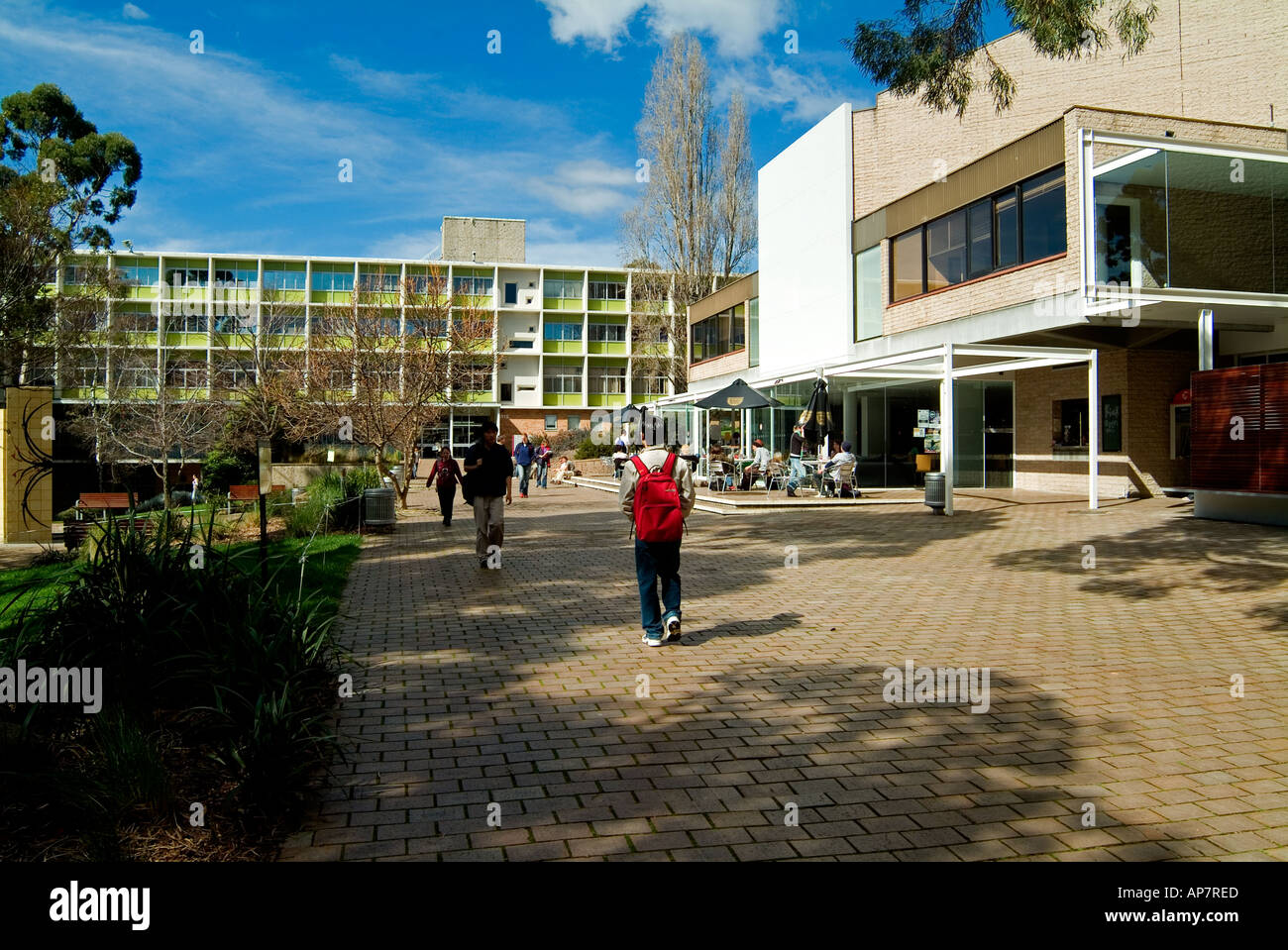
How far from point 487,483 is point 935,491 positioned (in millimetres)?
9738

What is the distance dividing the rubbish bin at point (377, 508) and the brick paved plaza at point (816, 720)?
5485 mm

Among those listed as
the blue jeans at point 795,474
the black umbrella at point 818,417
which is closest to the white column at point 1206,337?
the black umbrella at point 818,417

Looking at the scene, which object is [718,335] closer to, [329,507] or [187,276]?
[329,507]

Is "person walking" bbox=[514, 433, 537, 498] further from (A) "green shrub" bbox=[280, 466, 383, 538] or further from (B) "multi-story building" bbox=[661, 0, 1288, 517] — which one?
(A) "green shrub" bbox=[280, 466, 383, 538]

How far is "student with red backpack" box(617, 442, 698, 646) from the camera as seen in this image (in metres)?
6.91

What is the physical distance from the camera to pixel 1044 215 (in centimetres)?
1834

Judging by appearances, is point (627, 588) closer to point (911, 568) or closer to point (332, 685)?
point (911, 568)

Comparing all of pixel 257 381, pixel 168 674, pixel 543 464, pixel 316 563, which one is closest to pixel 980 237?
pixel 316 563

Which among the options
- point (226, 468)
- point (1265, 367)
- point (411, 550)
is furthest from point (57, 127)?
point (1265, 367)

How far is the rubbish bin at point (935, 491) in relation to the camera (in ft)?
56.5

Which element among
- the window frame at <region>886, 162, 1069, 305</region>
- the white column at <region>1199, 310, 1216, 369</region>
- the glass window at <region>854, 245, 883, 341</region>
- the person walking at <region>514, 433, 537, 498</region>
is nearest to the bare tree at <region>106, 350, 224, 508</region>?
the person walking at <region>514, 433, 537, 498</region>

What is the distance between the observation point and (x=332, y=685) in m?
5.75

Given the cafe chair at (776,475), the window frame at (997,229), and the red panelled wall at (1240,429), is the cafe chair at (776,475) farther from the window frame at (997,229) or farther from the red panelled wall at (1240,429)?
the red panelled wall at (1240,429)
